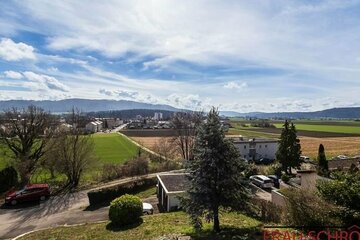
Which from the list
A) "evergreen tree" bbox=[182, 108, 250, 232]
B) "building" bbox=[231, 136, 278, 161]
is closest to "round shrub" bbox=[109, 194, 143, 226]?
"evergreen tree" bbox=[182, 108, 250, 232]

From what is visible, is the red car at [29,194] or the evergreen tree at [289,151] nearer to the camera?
the red car at [29,194]

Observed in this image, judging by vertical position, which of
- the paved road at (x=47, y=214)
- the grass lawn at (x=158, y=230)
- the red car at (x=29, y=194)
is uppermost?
the grass lawn at (x=158, y=230)

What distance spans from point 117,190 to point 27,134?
16325mm

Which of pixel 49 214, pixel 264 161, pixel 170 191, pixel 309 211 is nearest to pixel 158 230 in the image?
pixel 309 211

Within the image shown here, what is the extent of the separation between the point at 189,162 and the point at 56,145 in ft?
90.6

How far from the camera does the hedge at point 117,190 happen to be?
30742 millimetres

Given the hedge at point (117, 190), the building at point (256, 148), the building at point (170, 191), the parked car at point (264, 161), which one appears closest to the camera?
the building at point (170, 191)

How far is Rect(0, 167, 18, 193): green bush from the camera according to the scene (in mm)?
36875

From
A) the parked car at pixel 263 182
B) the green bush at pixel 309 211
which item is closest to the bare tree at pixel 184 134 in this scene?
the parked car at pixel 263 182

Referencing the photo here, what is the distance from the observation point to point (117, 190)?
109 feet

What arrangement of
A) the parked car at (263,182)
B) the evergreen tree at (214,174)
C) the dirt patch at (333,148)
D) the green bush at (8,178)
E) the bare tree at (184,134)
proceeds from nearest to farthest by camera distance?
the evergreen tree at (214,174) < the parked car at (263,182) < the green bush at (8,178) < the bare tree at (184,134) < the dirt patch at (333,148)

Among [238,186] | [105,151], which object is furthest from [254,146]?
[238,186]

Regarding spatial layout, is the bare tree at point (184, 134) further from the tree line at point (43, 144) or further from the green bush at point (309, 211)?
the green bush at point (309, 211)

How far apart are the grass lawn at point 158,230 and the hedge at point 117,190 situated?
897 centimetres
